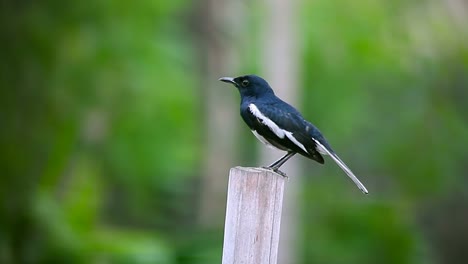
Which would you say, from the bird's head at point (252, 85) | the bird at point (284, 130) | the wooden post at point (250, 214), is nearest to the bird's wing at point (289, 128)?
the bird at point (284, 130)

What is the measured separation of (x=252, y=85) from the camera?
6457mm

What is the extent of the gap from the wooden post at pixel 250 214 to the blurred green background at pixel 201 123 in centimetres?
570

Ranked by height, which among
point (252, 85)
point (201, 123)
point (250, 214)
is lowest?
point (250, 214)

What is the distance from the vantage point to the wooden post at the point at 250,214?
5.19m

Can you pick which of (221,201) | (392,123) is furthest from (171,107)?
(392,123)

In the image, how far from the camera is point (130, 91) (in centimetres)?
1438

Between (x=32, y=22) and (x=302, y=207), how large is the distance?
5.95m

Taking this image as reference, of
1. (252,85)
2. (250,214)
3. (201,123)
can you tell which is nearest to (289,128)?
(252,85)

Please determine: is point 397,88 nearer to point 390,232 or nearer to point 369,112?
point 369,112

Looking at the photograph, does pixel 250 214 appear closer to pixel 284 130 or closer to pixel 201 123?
pixel 284 130

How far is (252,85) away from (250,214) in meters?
1.43

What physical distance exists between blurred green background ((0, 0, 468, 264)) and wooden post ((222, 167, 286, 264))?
5700mm

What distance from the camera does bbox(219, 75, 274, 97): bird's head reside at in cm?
642

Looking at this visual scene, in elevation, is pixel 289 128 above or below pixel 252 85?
below
